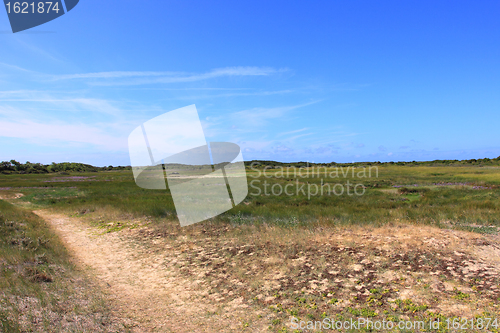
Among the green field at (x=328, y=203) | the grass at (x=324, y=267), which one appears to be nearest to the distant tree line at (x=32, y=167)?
the green field at (x=328, y=203)

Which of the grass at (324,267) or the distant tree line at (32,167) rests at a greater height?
the distant tree line at (32,167)

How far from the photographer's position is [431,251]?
7.97 m

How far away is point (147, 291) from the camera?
6898 mm

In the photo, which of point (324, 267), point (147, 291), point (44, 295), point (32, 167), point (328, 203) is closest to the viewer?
point (44, 295)

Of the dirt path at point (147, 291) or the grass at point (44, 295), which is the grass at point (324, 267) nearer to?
the grass at point (44, 295)

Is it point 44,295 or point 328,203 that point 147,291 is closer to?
point 44,295

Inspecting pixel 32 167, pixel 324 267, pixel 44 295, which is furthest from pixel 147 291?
pixel 32 167

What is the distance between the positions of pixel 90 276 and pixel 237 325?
207 inches

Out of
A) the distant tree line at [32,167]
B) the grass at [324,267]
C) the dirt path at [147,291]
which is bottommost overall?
the dirt path at [147,291]

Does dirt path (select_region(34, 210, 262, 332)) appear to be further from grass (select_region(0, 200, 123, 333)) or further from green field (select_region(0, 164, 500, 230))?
green field (select_region(0, 164, 500, 230))

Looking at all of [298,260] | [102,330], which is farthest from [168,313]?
[298,260]

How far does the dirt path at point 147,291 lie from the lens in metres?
5.29

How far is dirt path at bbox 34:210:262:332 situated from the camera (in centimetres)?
529

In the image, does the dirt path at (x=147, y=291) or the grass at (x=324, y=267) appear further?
the grass at (x=324, y=267)
